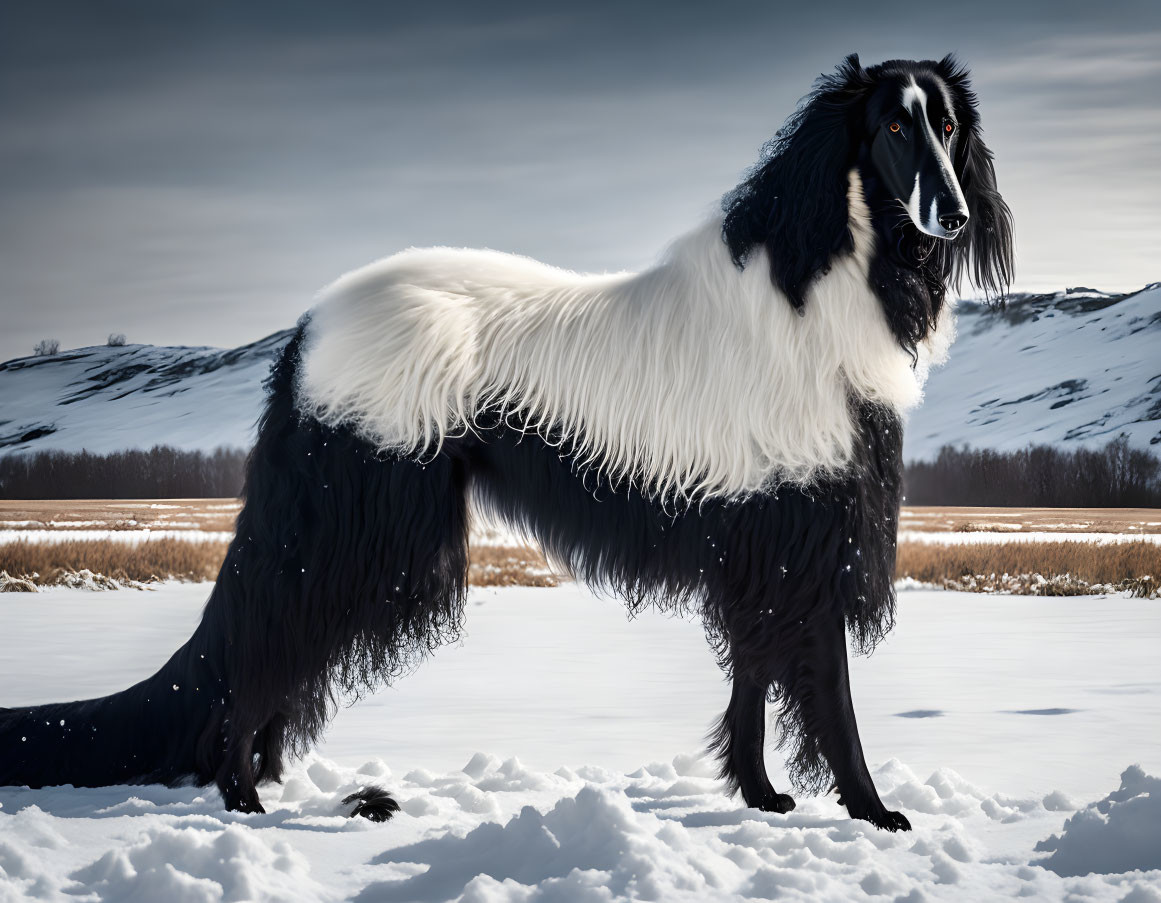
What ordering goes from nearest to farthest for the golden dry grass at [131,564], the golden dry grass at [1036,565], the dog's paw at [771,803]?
the dog's paw at [771,803]
the golden dry grass at [131,564]
the golden dry grass at [1036,565]

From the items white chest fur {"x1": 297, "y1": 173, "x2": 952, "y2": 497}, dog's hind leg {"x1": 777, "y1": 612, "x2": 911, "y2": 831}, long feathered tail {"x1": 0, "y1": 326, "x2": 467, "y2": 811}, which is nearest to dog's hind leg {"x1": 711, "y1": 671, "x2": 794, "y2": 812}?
dog's hind leg {"x1": 777, "y1": 612, "x2": 911, "y2": 831}

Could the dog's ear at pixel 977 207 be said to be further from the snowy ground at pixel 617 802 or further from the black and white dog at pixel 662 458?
the snowy ground at pixel 617 802

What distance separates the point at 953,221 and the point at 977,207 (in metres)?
0.49

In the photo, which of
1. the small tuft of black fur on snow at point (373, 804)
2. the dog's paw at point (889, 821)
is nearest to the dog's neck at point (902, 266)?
the dog's paw at point (889, 821)

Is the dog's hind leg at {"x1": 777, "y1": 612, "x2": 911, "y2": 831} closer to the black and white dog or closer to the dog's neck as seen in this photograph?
the black and white dog

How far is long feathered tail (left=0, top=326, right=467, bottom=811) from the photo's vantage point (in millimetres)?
3088

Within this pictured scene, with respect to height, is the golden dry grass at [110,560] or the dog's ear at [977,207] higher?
the dog's ear at [977,207]

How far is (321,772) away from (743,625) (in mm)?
1531

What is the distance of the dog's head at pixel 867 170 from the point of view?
2.87 metres

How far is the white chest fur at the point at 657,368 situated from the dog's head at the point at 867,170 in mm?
62

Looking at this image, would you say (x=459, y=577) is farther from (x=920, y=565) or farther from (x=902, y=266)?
(x=920, y=565)

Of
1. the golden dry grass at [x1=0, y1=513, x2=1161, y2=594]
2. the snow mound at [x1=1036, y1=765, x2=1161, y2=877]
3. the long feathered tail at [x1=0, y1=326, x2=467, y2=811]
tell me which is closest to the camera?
the snow mound at [x1=1036, y1=765, x2=1161, y2=877]

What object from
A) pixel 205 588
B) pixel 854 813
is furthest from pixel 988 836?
pixel 205 588

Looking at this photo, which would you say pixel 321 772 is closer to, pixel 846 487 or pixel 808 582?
pixel 808 582
